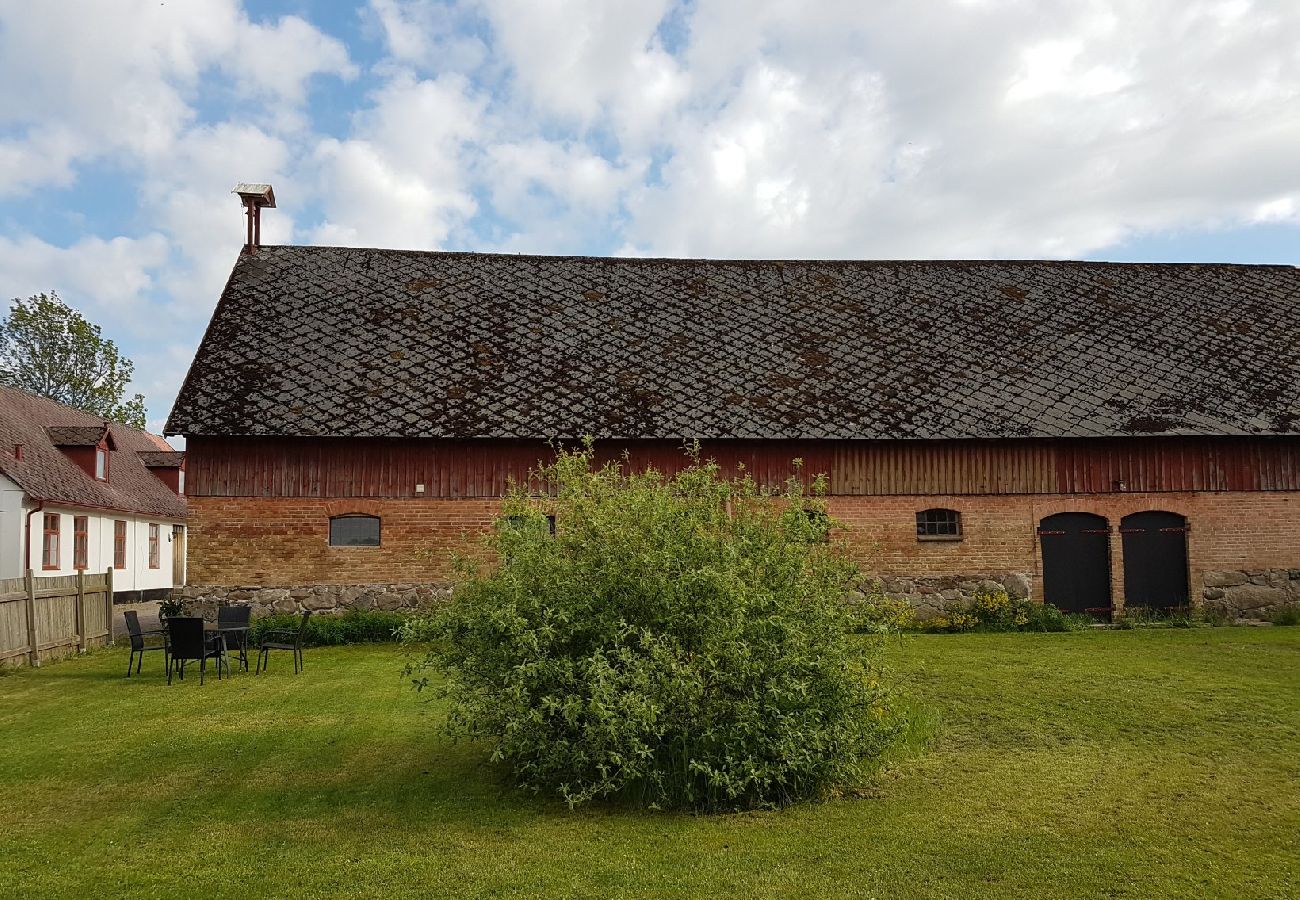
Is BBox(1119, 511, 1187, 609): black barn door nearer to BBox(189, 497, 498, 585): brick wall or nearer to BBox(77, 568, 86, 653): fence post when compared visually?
BBox(189, 497, 498, 585): brick wall

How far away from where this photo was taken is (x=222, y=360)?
2050 centimetres

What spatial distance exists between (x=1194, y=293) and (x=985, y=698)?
17.2 meters

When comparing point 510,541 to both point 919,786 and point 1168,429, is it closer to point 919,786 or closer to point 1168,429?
point 919,786

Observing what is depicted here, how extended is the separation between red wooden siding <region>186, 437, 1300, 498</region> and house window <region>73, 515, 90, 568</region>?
12073mm

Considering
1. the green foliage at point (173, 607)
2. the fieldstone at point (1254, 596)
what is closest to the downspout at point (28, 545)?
the green foliage at point (173, 607)

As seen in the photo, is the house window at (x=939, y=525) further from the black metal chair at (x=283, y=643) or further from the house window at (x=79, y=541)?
the house window at (x=79, y=541)

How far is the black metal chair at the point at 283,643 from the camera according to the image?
15023 millimetres

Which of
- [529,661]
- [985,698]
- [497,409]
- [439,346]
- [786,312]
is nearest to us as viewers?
[529,661]

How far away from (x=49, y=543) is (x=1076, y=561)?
24.3m

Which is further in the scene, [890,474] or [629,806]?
[890,474]

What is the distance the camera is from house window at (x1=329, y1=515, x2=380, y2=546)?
768 inches

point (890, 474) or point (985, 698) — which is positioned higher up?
point (890, 474)

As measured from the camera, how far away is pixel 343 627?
18.6 m

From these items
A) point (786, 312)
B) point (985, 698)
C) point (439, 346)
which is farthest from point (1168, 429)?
point (439, 346)
